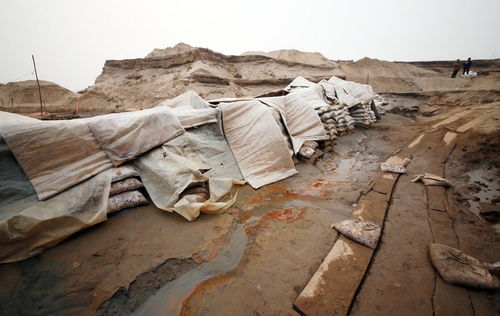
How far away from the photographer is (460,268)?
1.66 meters

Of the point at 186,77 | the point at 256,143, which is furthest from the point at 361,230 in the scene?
the point at 186,77

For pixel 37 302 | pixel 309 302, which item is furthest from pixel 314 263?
pixel 37 302

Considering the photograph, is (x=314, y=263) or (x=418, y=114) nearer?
(x=314, y=263)

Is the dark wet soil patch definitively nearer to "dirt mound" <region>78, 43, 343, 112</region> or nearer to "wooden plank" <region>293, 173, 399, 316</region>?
"wooden plank" <region>293, 173, 399, 316</region>

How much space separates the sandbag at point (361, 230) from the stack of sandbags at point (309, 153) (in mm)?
1898

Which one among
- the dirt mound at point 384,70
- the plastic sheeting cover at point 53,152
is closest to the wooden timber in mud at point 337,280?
the plastic sheeting cover at point 53,152

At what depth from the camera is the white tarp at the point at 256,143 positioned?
3494 millimetres

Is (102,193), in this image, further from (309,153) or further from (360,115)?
(360,115)

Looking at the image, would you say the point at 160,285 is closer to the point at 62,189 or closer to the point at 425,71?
the point at 62,189

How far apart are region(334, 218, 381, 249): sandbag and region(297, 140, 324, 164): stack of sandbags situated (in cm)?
190

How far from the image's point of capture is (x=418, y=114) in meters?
9.94

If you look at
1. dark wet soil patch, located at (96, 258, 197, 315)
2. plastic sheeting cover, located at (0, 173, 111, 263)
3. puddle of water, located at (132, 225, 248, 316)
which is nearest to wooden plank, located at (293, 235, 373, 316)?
puddle of water, located at (132, 225, 248, 316)

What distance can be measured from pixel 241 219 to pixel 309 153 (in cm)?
223

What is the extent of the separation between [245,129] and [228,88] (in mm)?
9528
